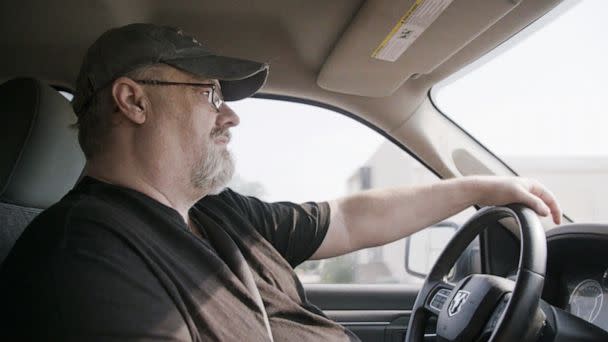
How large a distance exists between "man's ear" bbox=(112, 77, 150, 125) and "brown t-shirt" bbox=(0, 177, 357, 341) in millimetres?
215

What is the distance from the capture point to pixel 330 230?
182 centimetres

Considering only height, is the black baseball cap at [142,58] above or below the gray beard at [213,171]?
above

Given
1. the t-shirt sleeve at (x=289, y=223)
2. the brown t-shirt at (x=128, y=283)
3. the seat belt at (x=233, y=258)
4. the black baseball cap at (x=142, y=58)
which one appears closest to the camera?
the brown t-shirt at (x=128, y=283)

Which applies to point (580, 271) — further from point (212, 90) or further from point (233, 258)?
point (212, 90)

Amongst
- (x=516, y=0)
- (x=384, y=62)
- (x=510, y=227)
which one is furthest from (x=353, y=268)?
(x=516, y=0)

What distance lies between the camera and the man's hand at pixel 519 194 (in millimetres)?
1461

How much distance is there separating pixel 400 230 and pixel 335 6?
791 mm

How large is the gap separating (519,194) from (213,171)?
2.72 ft

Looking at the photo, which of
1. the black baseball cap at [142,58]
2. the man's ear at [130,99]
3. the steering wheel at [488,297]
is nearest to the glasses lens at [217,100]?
the black baseball cap at [142,58]

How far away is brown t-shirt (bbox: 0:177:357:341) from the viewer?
98 cm

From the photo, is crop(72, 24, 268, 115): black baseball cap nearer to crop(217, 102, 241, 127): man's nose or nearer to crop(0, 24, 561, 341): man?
crop(0, 24, 561, 341): man

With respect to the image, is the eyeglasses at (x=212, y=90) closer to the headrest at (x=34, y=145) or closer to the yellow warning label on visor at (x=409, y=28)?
the headrest at (x=34, y=145)

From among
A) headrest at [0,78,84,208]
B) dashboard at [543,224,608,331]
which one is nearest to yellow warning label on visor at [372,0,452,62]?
dashboard at [543,224,608,331]

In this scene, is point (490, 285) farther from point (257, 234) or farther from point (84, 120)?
point (84, 120)
